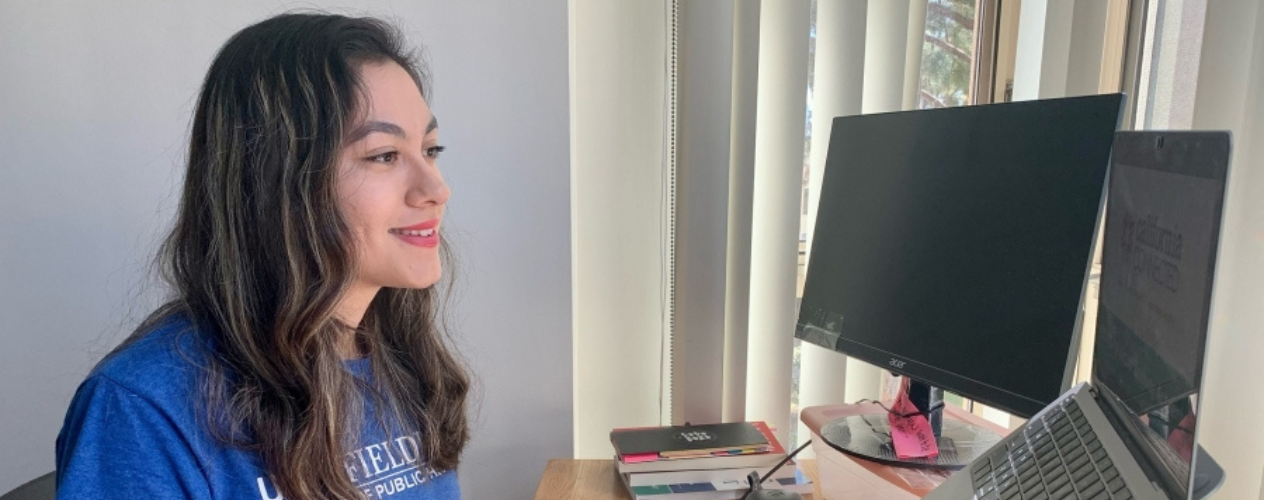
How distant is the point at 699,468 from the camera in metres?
1.21

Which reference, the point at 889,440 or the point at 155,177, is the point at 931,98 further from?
the point at 155,177

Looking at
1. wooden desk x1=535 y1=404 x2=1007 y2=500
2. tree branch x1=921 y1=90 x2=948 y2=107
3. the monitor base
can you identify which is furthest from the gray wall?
tree branch x1=921 y1=90 x2=948 y2=107

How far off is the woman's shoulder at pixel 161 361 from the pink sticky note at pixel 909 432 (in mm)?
875

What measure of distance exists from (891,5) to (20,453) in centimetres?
172

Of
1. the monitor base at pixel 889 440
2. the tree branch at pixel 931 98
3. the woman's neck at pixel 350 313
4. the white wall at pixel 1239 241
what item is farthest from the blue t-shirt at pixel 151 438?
the tree branch at pixel 931 98

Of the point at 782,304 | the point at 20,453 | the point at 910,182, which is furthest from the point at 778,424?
the point at 20,453

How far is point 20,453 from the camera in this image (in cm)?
130

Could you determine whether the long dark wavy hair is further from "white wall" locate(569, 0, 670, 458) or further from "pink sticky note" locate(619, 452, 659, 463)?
"white wall" locate(569, 0, 670, 458)

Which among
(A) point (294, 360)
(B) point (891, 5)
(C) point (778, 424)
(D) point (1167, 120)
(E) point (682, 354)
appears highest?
(B) point (891, 5)

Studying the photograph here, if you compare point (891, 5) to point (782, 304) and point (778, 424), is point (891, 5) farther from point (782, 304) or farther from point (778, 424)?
point (778, 424)

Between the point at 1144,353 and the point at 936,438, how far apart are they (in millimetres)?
558

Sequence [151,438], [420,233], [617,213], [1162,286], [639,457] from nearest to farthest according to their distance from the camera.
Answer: [1162,286] → [151,438] → [420,233] → [639,457] → [617,213]

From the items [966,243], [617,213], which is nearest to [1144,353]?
[966,243]

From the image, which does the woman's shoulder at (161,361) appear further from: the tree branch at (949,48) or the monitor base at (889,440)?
the tree branch at (949,48)
